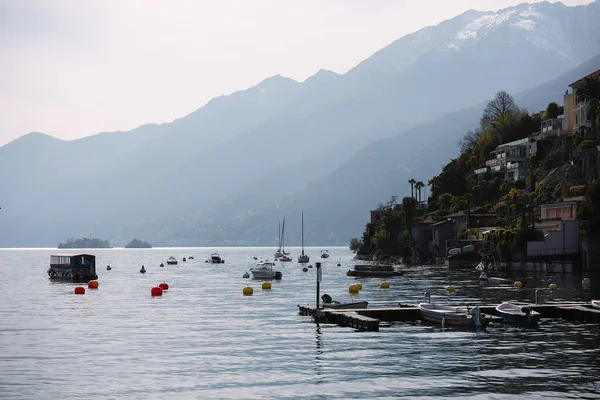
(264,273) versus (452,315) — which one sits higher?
(264,273)

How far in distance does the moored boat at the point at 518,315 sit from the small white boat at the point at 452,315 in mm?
2874

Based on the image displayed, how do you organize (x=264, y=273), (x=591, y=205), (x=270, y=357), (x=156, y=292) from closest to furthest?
(x=270, y=357), (x=156, y=292), (x=591, y=205), (x=264, y=273)

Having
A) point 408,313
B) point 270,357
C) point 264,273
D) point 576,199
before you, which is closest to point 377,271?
point 264,273

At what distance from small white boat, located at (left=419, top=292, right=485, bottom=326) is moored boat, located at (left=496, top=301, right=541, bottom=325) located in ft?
9.43

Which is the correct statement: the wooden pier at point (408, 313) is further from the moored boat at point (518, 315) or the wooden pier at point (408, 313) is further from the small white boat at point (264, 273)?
the small white boat at point (264, 273)

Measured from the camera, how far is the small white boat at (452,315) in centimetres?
6675

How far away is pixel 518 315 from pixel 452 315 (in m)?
5.40

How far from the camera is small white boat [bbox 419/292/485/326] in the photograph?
66.8 m

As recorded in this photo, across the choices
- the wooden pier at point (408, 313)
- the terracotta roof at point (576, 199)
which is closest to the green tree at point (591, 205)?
the terracotta roof at point (576, 199)

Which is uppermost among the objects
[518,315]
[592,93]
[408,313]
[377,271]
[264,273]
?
[592,93]

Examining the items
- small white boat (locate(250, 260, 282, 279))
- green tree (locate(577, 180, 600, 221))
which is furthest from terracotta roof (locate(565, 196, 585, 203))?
small white boat (locate(250, 260, 282, 279))

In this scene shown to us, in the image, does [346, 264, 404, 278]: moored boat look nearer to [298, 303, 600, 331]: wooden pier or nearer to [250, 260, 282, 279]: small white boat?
[250, 260, 282, 279]: small white boat

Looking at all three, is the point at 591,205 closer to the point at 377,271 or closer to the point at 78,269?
the point at 377,271

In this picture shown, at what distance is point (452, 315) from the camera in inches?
2687
